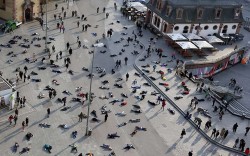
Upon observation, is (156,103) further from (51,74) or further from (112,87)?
(51,74)

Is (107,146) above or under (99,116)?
under

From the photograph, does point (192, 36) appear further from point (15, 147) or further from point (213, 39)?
point (15, 147)

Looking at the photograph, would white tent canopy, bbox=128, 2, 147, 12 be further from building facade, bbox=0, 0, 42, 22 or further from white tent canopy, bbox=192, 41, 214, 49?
building facade, bbox=0, 0, 42, 22

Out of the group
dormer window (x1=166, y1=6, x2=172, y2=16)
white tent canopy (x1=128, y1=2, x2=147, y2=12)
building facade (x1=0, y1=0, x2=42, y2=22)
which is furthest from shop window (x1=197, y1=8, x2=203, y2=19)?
building facade (x1=0, y1=0, x2=42, y2=22)

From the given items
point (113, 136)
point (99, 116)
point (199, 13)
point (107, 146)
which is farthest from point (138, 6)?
point (107, 146)

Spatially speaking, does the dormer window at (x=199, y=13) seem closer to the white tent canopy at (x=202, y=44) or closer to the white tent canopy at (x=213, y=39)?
the white tent canopy at (x=213, y=39)

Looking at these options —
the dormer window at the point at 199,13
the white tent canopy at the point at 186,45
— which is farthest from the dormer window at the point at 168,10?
the white tent canopy at the point at 186,45
